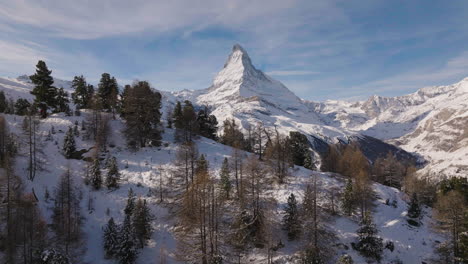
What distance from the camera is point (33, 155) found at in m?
37.2

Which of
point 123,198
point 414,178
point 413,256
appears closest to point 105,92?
point 123,198

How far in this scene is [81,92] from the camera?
59.9 m

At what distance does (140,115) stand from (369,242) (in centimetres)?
4172

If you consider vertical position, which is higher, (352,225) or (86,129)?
(86,129)

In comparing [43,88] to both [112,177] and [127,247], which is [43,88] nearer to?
[112,177]

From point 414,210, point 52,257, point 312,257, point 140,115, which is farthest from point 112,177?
point 414,210

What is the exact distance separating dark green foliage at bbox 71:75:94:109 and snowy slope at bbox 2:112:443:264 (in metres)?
12.2

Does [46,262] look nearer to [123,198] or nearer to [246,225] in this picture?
[123,198]

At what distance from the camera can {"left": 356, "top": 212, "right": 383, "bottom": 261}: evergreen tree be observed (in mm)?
29641

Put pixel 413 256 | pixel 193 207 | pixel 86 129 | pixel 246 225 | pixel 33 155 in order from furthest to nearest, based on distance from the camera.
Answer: pixel 86 129 → pixel 33 155 → pixel 413 256 → pixel 246 225 → pixel 193 207

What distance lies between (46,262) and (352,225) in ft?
116

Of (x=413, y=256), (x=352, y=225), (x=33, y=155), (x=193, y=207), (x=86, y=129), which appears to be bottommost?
(x=413, y=256)

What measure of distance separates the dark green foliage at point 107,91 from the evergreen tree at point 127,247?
36446 mm

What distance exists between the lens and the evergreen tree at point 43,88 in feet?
150
